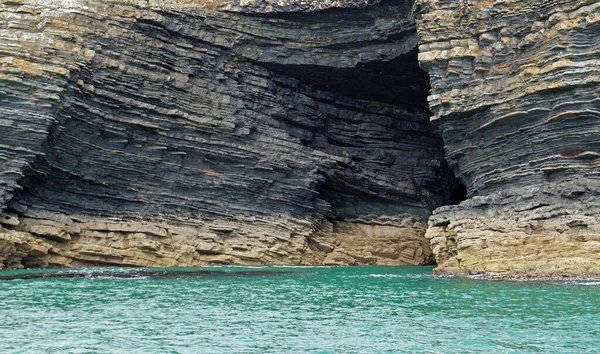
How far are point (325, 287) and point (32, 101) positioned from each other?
1638 cm

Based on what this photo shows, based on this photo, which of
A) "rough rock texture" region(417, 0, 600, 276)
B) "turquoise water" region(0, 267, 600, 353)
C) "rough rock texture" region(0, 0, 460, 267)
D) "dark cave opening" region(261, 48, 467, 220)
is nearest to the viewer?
"turquoise water" region(0, 267, 600, 353)

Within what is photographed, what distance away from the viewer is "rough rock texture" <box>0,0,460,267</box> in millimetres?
33812

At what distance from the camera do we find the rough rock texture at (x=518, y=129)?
27.3 metres

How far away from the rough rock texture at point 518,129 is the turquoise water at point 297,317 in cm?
362

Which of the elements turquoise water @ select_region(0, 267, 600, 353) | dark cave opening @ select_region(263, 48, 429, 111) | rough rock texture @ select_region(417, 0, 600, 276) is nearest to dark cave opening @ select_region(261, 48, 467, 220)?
dark cave opening @ select_region(263, 48, 429, 111)

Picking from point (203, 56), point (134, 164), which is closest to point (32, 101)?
point (134, 164)

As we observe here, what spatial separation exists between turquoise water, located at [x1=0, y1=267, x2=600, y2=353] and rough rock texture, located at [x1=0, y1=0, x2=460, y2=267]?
10.3 m

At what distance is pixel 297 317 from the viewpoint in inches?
696

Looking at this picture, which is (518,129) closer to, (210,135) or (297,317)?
(210,135)

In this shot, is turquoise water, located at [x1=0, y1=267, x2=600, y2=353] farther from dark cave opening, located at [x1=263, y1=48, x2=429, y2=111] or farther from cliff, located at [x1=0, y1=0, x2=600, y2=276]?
dark cave opening, located at [x1=263, y1=48, x2=429, y2=111]

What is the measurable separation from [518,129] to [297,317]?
1650cm

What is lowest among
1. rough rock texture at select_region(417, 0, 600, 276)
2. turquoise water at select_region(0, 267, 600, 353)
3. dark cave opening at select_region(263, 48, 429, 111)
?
turquoise water at select_region(0, 267, 600, 353)

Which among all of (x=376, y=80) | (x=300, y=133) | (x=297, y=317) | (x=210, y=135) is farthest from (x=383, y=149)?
(x=297, y=317)

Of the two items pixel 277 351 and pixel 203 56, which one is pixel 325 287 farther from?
pixel 203 56
